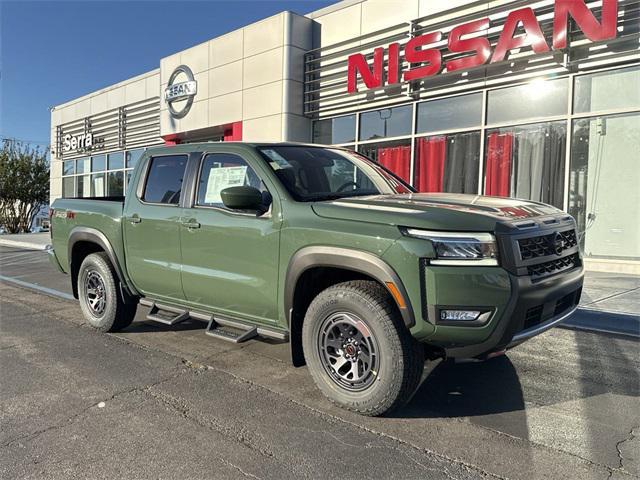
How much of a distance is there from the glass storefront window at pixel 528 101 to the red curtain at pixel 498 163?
1.20ft

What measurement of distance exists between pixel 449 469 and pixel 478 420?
0.70 metres

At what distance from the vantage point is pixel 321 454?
2.91 m

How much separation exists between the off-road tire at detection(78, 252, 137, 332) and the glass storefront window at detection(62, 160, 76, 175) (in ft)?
73.2

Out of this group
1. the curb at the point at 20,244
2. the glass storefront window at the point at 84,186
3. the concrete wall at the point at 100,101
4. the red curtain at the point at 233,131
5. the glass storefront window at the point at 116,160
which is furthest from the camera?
the glass storefront window at the point at 84,186

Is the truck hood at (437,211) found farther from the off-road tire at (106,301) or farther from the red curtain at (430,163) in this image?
the red curtain at (430,163)

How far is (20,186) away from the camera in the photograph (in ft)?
94.0

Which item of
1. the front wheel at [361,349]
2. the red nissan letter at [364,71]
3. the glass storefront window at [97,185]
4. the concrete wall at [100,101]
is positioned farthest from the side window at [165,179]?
the glass storefront window at [97,185]

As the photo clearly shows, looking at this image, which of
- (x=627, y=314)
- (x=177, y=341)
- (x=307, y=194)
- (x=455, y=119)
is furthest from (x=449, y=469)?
(x=455, y=119)

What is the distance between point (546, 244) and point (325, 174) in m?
1.81

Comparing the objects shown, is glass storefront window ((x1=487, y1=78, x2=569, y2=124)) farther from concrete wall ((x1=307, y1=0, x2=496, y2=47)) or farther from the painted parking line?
the painted parking line

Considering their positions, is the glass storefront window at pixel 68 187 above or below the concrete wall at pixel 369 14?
below

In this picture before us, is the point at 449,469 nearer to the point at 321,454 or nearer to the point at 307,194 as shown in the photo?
the point at 321,454

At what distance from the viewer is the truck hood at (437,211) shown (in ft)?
9.93

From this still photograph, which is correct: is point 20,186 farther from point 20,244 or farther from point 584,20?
point 584,20
